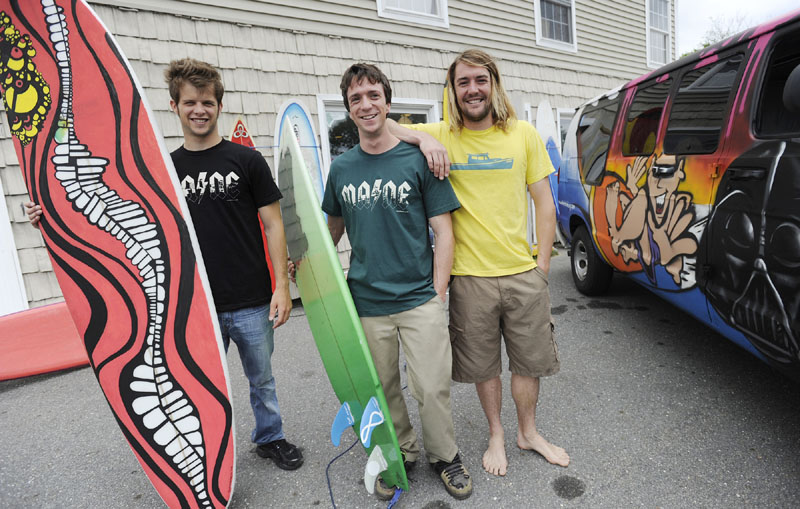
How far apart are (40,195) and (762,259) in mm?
2924

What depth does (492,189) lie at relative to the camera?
1.78 meters

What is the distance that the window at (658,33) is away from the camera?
9406 millimetres

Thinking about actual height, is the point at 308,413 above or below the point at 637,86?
below

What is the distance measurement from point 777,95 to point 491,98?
1.35 meters

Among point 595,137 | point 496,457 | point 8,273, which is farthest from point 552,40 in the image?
point 8,273

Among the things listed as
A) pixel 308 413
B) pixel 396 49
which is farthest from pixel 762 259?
pixel 396 49

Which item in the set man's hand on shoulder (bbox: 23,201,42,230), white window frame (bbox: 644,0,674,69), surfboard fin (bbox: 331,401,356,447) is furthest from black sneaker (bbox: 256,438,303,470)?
white window frame (bbox: 644,0,674,69)

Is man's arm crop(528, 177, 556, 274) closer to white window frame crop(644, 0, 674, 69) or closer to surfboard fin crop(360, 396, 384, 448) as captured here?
surfboard fin crop(360, 396, 384, 448)

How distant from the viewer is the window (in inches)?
370

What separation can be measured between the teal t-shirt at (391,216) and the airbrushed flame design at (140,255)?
0.82m

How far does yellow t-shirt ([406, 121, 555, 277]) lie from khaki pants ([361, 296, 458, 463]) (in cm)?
28

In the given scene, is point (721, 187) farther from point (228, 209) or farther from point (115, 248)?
point (115, 248)

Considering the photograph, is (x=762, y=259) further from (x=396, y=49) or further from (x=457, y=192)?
(x=396, y=49)

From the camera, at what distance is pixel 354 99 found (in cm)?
164
